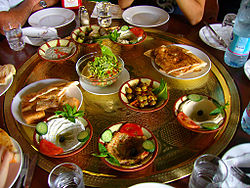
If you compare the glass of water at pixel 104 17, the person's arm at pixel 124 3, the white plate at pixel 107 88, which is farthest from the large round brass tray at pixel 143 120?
the person's arm at pixel 124 3

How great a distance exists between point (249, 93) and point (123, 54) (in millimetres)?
1136

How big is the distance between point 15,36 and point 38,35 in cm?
25

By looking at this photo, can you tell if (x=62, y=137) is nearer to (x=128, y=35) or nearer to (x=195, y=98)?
(x=195, y=98)

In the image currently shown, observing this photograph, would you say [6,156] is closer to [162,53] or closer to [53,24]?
[162,53]

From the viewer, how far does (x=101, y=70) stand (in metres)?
1.73

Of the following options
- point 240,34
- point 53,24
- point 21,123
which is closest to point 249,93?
point 240,34

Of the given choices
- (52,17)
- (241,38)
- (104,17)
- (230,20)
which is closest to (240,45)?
(241,38)

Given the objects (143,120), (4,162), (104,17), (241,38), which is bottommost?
(143,120)

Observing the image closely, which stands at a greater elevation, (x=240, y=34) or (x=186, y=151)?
(x=240, y=34)

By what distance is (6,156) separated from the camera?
118cm

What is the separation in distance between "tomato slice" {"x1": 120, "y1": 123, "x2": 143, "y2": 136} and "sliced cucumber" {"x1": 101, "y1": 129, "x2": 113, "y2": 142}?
0.26ft

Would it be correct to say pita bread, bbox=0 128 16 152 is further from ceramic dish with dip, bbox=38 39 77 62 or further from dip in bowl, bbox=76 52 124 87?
ceramic dish with dip, bbox=38 39 77 62

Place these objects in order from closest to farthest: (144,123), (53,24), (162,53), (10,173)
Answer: (10,173) → (144,123) → (162,53) → (53,24)

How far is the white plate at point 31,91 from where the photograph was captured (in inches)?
59.2
